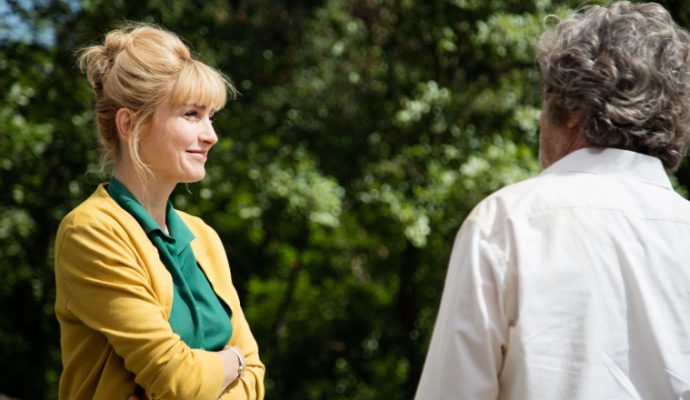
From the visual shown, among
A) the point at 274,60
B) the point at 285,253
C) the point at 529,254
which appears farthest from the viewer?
the point at 285,253

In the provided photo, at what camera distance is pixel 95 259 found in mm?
2248

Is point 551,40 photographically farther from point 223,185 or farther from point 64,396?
point 223,185

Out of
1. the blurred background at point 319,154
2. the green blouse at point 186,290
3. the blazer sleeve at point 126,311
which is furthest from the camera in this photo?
the blurred background at point 319,154

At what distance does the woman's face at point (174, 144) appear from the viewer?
2457mm

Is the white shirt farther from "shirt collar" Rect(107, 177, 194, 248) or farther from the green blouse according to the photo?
"shirt collar" Rect(107, 177, 194, 248)

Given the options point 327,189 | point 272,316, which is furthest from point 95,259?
point 272,316

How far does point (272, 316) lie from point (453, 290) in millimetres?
6798

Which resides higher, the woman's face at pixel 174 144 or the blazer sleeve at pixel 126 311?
the woman's face at pixel 174 144

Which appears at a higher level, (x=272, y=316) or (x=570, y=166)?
(x=570, y=166)

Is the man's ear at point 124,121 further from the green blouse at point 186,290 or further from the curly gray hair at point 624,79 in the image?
the curly gray hair at point 624,79

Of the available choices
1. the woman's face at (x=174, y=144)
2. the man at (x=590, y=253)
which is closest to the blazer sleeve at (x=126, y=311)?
the woman's face at (x=174, y=144)

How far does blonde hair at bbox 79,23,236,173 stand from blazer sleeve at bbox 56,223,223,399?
0.92 feet

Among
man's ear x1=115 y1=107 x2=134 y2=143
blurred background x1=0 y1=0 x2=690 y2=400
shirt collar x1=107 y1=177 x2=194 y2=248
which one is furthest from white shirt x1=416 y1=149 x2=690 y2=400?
blurred background x1=0 y1=0 x2=690 y2=400

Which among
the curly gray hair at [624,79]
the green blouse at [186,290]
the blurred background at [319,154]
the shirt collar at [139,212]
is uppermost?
the curly gray hair at [624,79]
